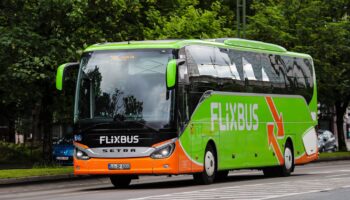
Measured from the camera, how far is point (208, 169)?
74.9ft

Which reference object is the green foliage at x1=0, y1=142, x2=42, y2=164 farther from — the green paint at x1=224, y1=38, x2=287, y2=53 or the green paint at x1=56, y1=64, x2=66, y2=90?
the green paint at x1=56, y1=64, x2=66, y2=90

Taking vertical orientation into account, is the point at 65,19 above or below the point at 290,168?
above

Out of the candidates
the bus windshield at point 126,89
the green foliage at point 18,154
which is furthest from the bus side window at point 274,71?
the green foliage at point 18,154

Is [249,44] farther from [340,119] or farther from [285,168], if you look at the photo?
[340,119]

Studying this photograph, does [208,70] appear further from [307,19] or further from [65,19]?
[307,19]

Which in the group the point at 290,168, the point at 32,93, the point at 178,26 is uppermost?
the point at 178,26

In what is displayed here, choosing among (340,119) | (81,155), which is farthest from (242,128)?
(340,119)

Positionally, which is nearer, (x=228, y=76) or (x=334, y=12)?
(x=228, y=76)

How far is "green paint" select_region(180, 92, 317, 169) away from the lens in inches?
886

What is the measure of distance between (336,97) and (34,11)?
68.7 feet

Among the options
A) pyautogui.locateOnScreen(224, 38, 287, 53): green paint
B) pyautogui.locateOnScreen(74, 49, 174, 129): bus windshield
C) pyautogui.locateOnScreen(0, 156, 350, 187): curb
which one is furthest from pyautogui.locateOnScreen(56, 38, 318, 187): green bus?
pyautogui.locateOnScreen(0, 156, 350, 187): curb

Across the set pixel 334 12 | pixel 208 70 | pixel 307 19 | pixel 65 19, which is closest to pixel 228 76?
pixel 208 70

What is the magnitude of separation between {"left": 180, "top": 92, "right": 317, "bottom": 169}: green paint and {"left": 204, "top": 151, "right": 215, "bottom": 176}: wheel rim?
325 mm

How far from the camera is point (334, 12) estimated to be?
4775cm
